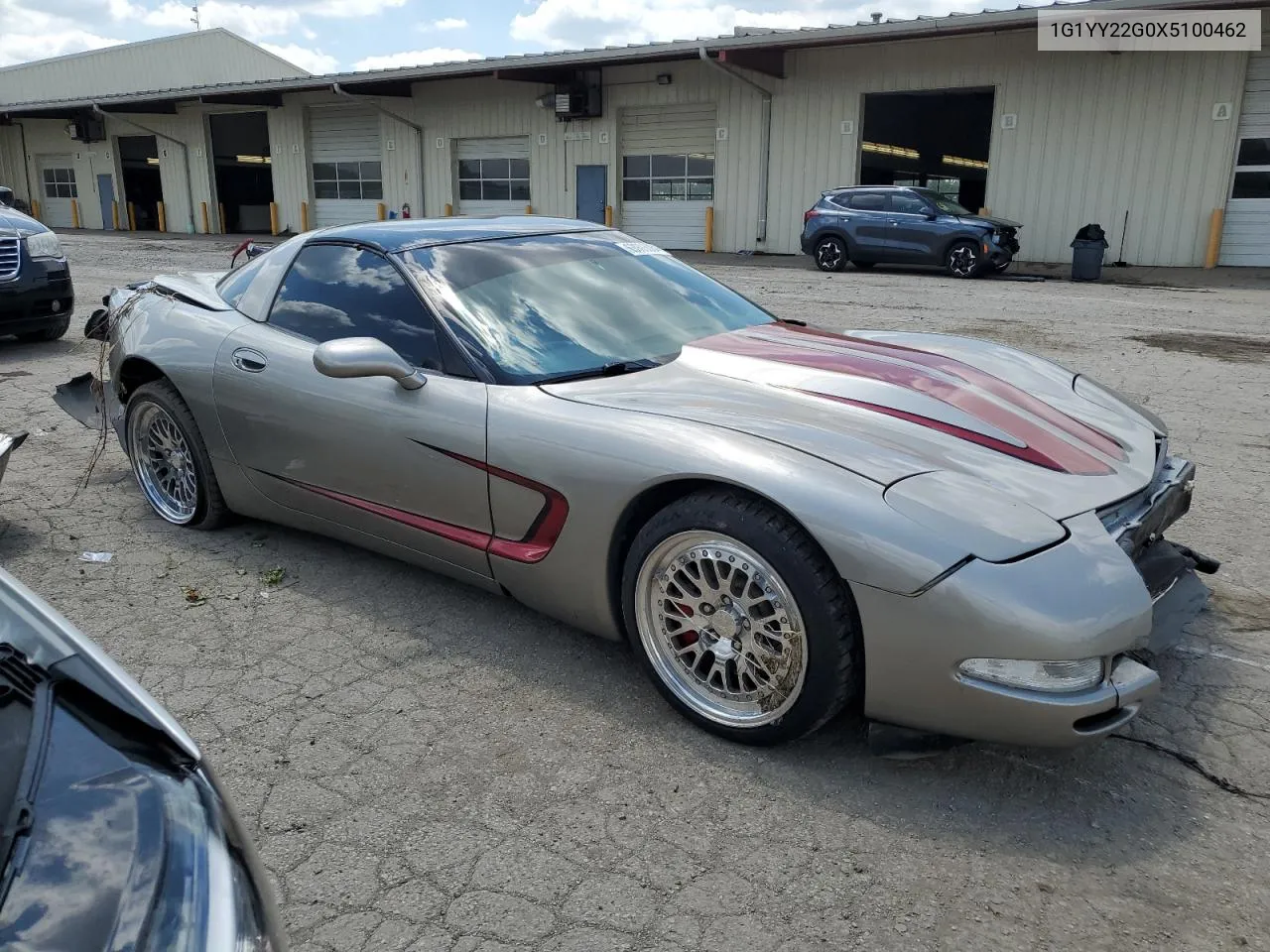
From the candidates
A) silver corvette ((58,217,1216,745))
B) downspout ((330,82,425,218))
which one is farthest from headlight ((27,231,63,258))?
downspout ((330,82,425,218))

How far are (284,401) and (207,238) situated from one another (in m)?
28.1

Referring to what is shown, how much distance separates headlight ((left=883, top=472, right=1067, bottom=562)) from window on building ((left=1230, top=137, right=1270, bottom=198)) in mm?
18644

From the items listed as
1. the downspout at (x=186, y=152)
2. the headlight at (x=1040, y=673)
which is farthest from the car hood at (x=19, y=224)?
the downspout at (x=186, y=152)

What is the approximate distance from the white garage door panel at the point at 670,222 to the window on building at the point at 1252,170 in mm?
10693

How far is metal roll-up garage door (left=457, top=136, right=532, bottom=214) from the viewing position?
26094mm

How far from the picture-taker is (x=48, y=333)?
31.0 feet

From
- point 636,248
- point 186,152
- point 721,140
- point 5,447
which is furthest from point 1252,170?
point 186,152

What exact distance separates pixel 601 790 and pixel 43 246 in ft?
28.1

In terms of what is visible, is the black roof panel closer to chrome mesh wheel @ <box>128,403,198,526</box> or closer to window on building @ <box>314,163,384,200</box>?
chrome mesh wheel @ <box>128,403,198,526</box>

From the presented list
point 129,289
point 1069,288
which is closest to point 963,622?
point 129,289

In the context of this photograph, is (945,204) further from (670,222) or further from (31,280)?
(31,280)

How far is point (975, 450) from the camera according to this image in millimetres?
2709

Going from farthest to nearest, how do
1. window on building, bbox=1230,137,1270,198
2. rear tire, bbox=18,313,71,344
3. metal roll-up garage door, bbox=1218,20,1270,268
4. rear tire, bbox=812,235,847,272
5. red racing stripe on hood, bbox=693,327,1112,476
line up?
rear tire, bbox=812,235,847,272, window on building, bbox=1230,137,1270,198, metal roll-up garage door, bbox=1218,20,1270,268, rear tire, bbox=18,313,71,344, red racing stripe on hood, bbox=693,327,1112,476

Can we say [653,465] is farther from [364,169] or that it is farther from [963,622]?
[364,169]
